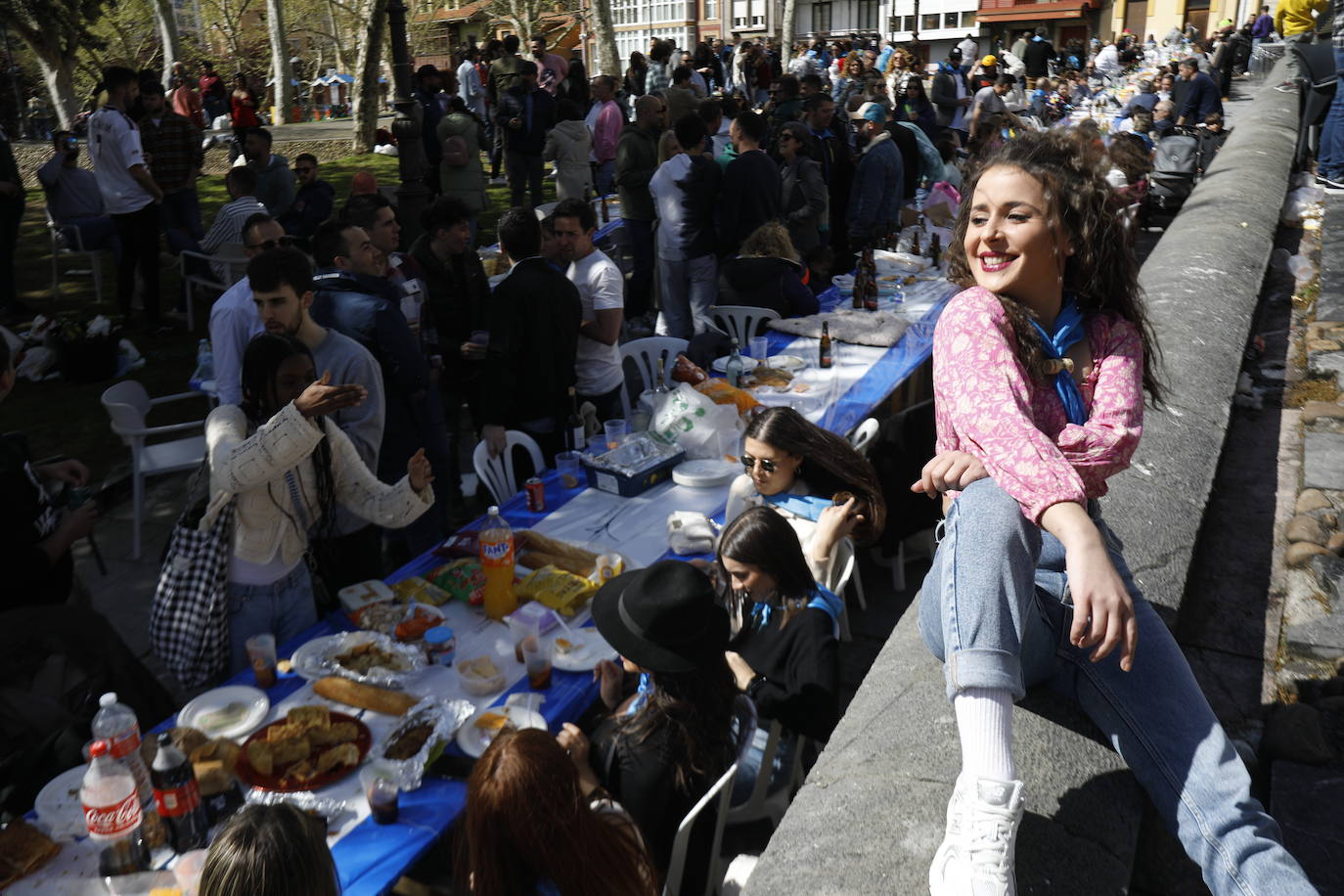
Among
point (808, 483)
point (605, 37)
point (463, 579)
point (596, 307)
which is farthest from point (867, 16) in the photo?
point (463, 579)

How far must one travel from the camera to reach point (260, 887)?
1970 millimetres

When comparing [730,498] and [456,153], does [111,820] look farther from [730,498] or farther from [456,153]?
[456,153]

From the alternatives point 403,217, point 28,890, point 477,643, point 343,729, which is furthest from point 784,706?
point 403,217

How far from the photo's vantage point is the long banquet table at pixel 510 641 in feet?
8.38

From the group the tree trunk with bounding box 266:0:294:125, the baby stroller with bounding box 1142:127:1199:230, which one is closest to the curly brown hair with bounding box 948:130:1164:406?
the baby stroller with bounding box 1142:127:1199:230

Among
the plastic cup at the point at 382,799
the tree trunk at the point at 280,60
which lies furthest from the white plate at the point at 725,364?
the tree trunk at the point at 280,60

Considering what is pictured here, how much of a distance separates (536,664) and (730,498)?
131cm

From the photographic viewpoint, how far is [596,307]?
5617mm

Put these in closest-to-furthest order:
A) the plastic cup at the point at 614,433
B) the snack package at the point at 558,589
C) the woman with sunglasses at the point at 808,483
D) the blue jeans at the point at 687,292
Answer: the snack package at the point at 558,589
the woman with sunglasses at the point at 808,483
the plastic cup at the point at 614,433
the blue jeans at the point at 687,292

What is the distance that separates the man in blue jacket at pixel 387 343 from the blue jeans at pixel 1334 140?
327 inches

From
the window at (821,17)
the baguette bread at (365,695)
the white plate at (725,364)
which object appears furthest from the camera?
the window at (821,17)

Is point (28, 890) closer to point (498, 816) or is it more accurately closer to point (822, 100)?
point (498, 816)

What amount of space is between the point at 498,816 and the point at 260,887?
49 centimetres

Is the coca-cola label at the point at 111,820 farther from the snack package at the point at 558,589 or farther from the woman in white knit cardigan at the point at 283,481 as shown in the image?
the snack package at the point at 558,589
